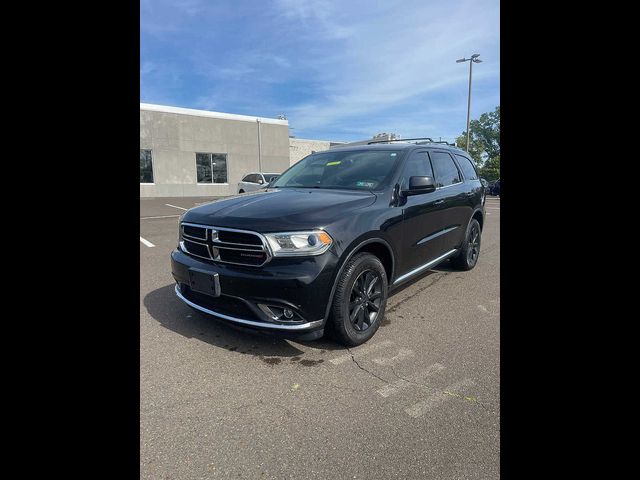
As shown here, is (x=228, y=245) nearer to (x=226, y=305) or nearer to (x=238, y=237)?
(x=238, y=237)

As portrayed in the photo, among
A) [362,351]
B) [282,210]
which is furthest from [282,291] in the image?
[362,351]

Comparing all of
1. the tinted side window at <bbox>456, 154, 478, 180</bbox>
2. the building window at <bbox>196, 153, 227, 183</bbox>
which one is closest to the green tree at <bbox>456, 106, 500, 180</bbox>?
the building window at <bbox>196, 153, 227, 183</bbox>

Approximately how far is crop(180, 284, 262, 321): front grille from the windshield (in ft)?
5.41

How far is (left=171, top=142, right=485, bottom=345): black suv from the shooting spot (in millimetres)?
2691

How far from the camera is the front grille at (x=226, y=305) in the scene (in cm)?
277

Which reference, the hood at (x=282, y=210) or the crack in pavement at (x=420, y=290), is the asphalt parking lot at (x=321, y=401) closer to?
the crack in pavement at (x=420, y=290)

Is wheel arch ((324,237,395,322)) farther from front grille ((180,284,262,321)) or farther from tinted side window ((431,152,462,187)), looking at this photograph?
tinted side window ((431,152,462,187))

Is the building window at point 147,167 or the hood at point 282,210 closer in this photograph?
the hood at point 282,210

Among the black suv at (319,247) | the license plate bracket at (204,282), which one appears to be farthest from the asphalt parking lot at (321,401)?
the license plate bracket at (204,282)

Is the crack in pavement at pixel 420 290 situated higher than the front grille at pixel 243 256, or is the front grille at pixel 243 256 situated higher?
the front grille at pixel 243 256

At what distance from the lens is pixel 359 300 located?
313 cm

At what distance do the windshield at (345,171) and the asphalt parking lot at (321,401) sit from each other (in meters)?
1.47

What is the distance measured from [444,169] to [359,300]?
8.59 feet
